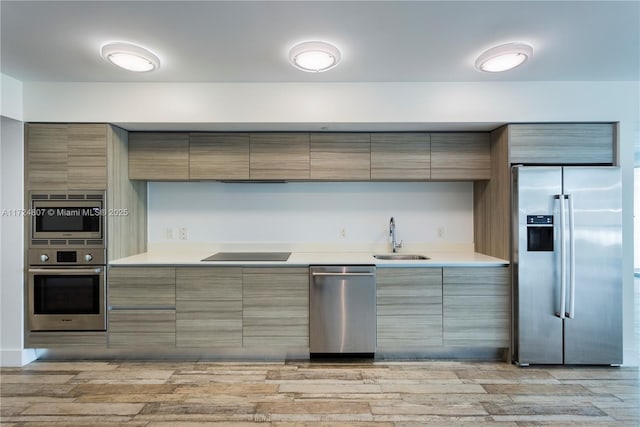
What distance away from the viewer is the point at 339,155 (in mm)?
2990

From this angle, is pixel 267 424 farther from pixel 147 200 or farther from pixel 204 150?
pixel 147 200

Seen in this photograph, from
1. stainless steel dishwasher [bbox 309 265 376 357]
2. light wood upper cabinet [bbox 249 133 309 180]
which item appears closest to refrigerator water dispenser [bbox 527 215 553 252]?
stainless steel dishwasher [bbox 309 265 376 357]

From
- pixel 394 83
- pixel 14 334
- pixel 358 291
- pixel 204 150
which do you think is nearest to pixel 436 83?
pixel 394 83

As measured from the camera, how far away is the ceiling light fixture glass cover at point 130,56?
209 centimetres

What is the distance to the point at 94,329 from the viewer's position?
2.71 metres

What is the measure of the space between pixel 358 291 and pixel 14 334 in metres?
2.89

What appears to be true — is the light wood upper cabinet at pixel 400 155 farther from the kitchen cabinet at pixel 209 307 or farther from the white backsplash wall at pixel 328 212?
the kitchen cabinet at pixel 209 307

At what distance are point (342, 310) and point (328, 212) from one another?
3.54ft

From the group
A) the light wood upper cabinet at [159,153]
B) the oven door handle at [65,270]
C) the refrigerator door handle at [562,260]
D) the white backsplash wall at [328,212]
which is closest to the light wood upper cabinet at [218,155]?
the light wood upper cabinet at [159,153]

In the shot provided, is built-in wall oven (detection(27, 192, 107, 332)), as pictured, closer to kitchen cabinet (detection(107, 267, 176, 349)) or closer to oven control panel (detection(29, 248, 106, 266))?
oven control panel (detection(29, 248, 106, 266))

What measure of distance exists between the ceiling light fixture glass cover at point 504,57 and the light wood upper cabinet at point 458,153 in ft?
2.43

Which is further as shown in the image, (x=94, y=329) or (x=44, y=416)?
(x=94, y=329)

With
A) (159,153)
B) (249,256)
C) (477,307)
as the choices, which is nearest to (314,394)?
(249,256)

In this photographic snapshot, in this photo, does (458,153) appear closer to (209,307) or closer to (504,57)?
(504,57)
